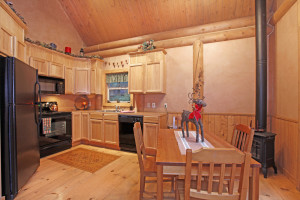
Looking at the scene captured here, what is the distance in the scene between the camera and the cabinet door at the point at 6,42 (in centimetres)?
204

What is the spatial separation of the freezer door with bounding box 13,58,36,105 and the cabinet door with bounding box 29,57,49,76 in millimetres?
1130

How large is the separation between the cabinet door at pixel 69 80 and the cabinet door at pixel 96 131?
41.0 inches

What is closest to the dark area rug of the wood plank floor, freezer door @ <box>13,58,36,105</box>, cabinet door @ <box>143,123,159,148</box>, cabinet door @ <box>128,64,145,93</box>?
the wood plank floor

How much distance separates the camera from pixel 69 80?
4.02 metres

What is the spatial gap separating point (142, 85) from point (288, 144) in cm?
296

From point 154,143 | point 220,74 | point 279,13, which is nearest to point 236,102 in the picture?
point 220,74

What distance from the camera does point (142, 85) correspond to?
367cm

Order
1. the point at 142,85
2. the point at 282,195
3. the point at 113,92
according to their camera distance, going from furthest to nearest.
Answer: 1. the point at 113,92
2. the point at 142,85
3. the point at 282,195

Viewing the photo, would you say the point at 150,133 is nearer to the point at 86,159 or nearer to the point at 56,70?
the point at 86,159

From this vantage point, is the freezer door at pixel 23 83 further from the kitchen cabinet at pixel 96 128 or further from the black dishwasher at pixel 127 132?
the black dishwasher at pixel 127 132

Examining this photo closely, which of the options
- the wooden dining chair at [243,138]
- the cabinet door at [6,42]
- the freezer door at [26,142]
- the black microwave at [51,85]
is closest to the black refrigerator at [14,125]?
the freezer door at [26,142]

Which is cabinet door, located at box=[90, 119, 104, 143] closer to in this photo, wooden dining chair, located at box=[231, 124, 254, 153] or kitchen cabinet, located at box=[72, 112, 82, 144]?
kitchen cabinet, located at box=[72, 112, 82, 144]

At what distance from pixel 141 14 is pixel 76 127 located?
3.38 metres

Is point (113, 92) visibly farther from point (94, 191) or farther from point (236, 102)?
point (236, 102)
